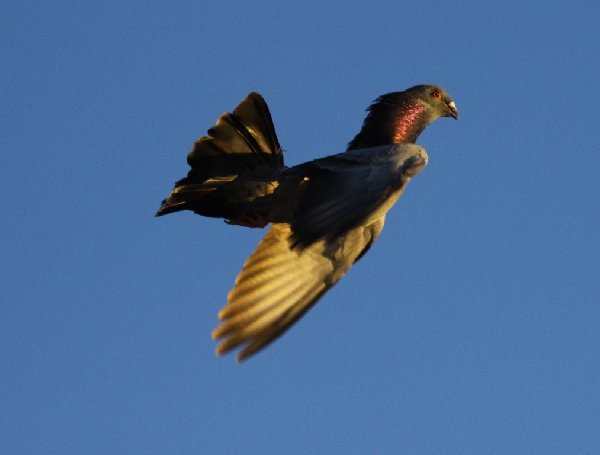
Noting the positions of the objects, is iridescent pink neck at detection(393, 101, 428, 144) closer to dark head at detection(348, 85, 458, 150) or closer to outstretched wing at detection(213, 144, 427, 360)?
dark head at detection(348, 85, 458, 150)

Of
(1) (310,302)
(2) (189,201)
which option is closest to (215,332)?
(1) (310,302)

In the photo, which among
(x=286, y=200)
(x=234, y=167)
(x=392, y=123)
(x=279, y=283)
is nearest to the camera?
(x=279, y=283)

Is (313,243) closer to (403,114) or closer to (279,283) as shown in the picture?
(279,283)

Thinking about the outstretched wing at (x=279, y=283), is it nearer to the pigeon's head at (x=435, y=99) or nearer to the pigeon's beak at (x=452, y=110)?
the pigeon's head at (x=435, y=99)

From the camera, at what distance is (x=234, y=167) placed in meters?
12.3

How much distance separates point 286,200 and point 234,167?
713 millimetres

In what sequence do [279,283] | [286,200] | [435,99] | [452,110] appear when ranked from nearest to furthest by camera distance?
[279,283] → [286,200] → [435,99] → [452,110]

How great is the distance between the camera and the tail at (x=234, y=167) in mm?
12117

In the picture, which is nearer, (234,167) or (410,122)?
(234,167)

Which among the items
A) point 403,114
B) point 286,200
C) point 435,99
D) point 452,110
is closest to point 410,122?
point 403,114

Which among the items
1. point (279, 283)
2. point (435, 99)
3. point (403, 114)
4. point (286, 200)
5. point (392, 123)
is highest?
point (435, 99)

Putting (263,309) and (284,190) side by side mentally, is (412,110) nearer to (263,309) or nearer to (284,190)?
(284,190)

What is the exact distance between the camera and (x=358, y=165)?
37.5ft

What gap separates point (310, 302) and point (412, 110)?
320cm
